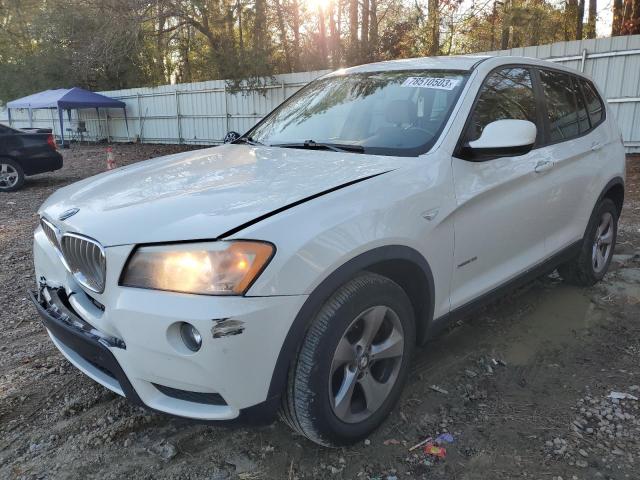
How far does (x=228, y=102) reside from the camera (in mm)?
18344

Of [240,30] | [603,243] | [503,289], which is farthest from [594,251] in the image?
[240,30]

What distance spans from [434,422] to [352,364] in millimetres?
672

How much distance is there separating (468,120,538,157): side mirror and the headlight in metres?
1.35

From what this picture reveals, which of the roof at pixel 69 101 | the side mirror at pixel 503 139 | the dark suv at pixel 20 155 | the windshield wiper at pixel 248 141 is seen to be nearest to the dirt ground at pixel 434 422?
the side mirror at pixel 503 139

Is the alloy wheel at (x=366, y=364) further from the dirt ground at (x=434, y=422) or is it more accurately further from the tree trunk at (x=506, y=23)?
the tree trunk at (x=506, y=23)

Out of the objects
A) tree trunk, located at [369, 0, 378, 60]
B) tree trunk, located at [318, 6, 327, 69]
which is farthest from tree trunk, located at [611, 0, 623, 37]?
tree trunk, located at [318, 6, 327, 69]

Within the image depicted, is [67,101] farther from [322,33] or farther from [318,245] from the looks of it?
[318,245]

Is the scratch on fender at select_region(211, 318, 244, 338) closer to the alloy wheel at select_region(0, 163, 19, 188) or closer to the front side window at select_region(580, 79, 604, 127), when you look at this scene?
the front side window at select_region(580, 79, 604, 127)

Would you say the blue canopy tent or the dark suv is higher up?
the blue canopy tent

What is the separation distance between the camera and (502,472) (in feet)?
7.45

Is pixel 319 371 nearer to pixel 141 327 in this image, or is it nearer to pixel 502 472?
pixel 141 327

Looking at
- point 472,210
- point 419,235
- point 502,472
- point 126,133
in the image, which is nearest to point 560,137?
point 472,210

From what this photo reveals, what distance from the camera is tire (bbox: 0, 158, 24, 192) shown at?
1002 centimetres

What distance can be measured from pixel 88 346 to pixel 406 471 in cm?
145
